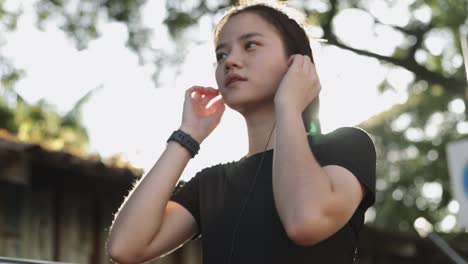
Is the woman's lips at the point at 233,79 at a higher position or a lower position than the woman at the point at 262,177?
higher

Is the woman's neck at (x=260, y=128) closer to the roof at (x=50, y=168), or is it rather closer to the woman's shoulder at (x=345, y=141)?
the woman's shoulder at (x=345, y=141)

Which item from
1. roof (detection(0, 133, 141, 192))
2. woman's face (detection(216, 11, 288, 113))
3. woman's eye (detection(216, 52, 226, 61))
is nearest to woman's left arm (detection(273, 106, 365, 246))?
woman's face (detection(216, 11, 288, 113))

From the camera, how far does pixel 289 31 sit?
2363mm

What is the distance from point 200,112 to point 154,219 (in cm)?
35

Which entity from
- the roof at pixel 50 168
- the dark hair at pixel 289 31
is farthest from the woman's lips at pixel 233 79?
the roof at pixel 50 168

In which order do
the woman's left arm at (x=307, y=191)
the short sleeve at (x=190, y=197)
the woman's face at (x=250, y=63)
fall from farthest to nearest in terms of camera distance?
1. the short sleeve at (x=190, y=197)
2. the woman's face at (x=250, y=63)
3. the woman's left arm at (x=307, y=191)

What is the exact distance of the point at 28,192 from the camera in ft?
26.6

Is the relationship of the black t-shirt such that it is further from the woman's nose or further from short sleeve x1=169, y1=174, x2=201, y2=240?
the woman's nose

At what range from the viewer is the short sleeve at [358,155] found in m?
2.12

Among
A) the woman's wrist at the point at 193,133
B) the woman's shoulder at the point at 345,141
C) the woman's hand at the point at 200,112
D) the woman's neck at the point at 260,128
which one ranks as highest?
the woman's hand at the point at 200,112

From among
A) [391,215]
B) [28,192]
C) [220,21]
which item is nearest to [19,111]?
[391,215]

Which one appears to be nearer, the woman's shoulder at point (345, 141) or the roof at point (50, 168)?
the woman's shoulder at point (345, 141)

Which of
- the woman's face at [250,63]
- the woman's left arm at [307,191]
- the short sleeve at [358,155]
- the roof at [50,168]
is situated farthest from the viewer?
the roof at [50,168]

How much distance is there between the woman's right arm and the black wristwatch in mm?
14
